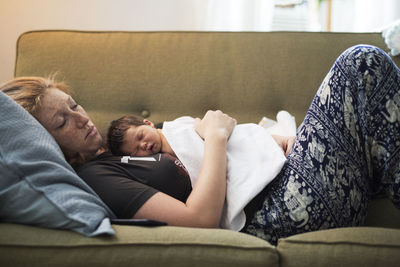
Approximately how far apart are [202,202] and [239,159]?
217mm

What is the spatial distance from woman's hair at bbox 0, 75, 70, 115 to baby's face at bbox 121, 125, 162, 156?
27cm

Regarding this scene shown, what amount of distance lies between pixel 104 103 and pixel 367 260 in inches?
41.5

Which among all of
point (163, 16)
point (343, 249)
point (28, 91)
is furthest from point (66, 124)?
point (163, 16)

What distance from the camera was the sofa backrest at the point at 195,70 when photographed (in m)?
1.48

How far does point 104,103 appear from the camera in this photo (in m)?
1.51

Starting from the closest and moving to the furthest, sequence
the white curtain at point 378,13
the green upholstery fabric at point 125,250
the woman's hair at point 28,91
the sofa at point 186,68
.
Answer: the green upholstery fabric at point 125,250
the woman's hair at point 28,91
the sofa at point 186,68
the white curtain at point 378,13

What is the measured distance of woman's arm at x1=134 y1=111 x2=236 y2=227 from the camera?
93 cm

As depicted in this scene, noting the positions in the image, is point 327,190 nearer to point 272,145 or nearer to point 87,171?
point 272,145

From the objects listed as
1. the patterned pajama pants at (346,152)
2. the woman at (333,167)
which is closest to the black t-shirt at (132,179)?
the woman at (333,167)

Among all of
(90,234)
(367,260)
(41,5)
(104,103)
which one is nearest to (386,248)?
(367,260)

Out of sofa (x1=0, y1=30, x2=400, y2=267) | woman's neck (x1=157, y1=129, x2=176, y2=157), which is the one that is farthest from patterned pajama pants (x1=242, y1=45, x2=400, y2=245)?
sofa (x1=0, y1=30, x2=400, y2=267)

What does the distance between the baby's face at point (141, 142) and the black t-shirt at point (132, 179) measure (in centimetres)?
7

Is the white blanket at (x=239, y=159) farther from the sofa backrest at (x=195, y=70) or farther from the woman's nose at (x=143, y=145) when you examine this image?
the sofa backrest at (x=195, y=70)

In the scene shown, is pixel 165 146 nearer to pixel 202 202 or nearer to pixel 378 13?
pixel 202 202
